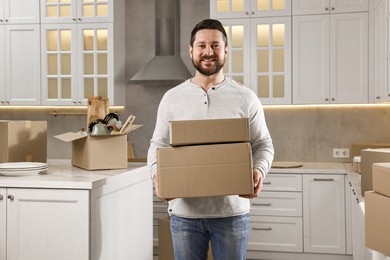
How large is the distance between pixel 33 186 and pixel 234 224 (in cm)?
102

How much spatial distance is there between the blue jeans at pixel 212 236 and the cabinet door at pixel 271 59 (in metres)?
2.54

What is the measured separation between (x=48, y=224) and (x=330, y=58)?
9.30 ft

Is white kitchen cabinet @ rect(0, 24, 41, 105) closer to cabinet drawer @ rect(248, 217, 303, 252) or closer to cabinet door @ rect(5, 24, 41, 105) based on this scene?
cabinet door @ rect(5, 24, 41, 105)

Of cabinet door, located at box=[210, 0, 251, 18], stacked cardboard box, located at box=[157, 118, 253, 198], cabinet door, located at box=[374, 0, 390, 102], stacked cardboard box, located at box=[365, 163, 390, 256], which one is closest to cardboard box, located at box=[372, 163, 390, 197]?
stacked cardboard box, located at box=[365, 163, 390, 256]

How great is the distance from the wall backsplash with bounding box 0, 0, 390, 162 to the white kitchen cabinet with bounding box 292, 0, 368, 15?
0.87 meters

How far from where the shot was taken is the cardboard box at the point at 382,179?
4.68 feet

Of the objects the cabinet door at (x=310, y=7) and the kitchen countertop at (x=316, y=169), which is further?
the cabinet door at (x=310, y=7)

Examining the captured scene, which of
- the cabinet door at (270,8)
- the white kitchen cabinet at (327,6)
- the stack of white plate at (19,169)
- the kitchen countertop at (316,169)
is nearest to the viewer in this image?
the stack of white plate at (19,169)

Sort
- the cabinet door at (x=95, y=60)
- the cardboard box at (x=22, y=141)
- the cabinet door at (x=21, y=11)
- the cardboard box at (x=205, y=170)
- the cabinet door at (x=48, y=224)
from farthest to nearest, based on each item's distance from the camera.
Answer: the cabinet door at (x=21, y=11) → the cabinet door at (x=95, y=60) → the cardboard box at (x=22, y=141) → the cabinet door at (x=48, y=224) → the cardboard box at (x=205, y=170)

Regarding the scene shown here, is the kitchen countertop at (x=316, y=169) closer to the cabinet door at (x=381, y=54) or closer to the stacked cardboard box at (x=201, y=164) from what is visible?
the cabinet door at (x=381, y=54)

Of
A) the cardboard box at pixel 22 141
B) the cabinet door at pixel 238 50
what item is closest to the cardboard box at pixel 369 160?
the cardboard box at pixel 22 141

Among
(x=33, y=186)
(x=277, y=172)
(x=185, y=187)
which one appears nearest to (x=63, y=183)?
(x=33, y=186)

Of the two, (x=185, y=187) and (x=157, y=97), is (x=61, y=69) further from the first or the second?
(x=185, y=187)

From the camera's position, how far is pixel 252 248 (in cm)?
429
